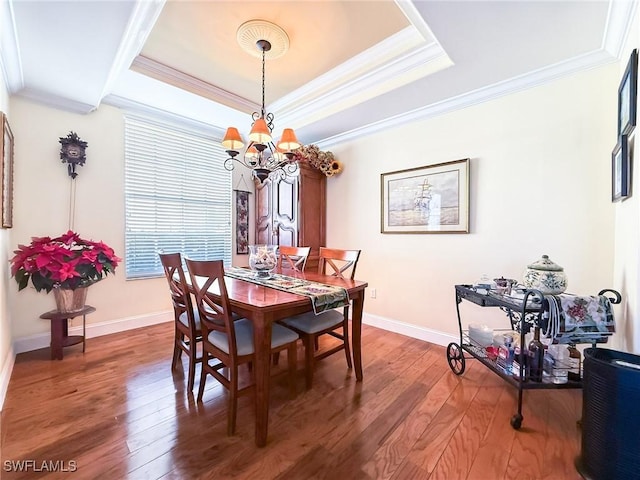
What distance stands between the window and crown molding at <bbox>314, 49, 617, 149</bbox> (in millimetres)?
2041

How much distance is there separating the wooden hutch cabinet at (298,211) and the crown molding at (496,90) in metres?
0.81

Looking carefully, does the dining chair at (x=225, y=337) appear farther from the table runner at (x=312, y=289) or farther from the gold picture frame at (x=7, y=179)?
the gold picture frame at (x=7, y=179)

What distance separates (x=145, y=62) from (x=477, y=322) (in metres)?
3.89

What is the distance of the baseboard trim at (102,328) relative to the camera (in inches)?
101

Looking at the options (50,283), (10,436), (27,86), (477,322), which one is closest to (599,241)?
(477,322)

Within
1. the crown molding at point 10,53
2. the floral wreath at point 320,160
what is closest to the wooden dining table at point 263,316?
the crown molding at point 10,53

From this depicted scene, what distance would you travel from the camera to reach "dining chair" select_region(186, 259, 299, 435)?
156cm

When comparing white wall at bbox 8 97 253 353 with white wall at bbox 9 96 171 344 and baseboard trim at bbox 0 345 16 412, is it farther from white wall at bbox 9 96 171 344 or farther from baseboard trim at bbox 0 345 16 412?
baseboard trim at bbox 0 345 16 412

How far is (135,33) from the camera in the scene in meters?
1.94

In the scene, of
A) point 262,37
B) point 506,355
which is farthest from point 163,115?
point 506,355

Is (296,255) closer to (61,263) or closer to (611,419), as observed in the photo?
(61,263)

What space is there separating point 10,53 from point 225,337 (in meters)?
2.51

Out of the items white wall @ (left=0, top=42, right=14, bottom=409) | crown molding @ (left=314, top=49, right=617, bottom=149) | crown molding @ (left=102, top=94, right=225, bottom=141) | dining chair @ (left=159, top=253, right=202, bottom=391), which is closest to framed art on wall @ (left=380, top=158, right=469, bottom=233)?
crown molding @ (left=314, top=49, right=617, bottom=149)

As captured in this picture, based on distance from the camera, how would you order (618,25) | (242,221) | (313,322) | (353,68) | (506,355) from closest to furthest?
1. (618,25)
2. (506,355)
3. (313,322)
4. (353,68)
5. (242,221)
